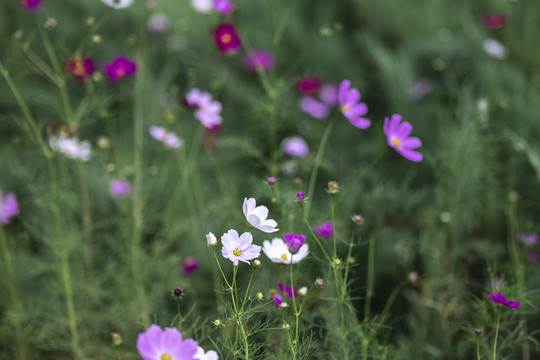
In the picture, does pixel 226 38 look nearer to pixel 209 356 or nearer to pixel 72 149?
pixel 72 149

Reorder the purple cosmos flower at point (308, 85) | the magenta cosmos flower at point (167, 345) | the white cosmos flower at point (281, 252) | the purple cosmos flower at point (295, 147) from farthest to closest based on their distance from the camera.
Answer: the purple cosmos flower at point (308, 85) → the purple cosmos flower at point (295, 147) → the white cosmos flower at point (281, 252) → the magenta cosmos flower at point (167, 345)

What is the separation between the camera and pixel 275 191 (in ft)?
2.70

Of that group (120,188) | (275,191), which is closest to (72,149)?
(120,188)

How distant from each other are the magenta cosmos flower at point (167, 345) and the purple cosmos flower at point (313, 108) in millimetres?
1254

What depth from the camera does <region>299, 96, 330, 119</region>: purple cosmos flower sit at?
1658 mm

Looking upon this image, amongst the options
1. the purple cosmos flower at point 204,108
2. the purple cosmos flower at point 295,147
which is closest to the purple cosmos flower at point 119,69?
the purple cosmos flower at point 204,108

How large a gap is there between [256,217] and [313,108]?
1169 millimetres

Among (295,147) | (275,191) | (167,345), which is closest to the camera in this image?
(167,345)

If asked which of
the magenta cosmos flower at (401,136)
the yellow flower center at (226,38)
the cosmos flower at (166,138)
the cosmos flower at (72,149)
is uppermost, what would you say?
the magenta cosmos flower at (401,136)

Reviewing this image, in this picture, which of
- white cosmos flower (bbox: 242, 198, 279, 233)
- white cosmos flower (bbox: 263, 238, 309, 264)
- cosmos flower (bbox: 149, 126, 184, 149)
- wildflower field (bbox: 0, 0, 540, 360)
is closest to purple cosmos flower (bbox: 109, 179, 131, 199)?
wildflower field (bbox: 0, 0, 540, 360)

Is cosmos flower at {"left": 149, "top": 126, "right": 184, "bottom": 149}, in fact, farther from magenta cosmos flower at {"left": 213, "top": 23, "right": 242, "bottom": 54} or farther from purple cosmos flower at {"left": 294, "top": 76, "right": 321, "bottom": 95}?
purple cosmos flower at {"left": 294, "top": 76, "right": 321, "bottom": 95}

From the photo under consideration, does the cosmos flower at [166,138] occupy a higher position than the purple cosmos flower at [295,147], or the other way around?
the cosmos flower at [166,138]

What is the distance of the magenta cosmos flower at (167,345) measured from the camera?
0.46m

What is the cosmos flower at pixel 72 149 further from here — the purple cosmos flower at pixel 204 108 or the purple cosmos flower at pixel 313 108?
the purple cosmos flower at pixel 313 108
